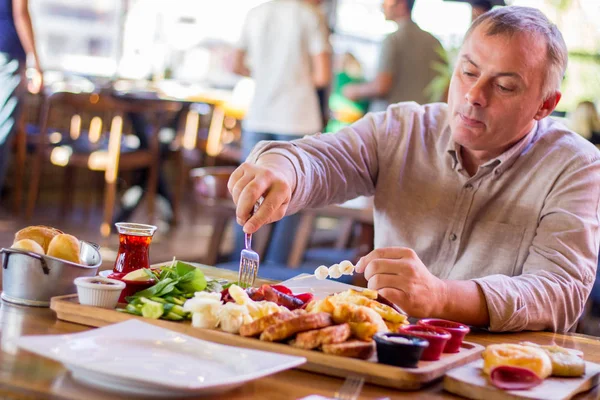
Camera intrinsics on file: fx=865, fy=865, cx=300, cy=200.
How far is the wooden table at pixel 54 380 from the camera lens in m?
1.02

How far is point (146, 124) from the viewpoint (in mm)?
6602

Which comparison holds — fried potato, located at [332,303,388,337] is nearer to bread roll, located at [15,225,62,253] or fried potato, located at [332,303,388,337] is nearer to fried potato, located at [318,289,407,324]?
fried potato, located at [318,289,407,324]

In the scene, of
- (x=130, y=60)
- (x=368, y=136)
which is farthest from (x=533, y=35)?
(x=130, y=60)

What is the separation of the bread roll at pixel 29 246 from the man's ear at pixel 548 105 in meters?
1.13

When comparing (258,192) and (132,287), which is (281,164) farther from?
(132,287)

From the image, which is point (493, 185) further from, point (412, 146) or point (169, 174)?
point (169, 174)

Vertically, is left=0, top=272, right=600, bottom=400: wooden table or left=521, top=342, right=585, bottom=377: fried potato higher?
left=521, top=342, right=585, bottom=377: fried potato

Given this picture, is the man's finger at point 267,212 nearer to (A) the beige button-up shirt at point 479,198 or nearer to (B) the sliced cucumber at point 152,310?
(A) the beige button-up shirt at point 479,198

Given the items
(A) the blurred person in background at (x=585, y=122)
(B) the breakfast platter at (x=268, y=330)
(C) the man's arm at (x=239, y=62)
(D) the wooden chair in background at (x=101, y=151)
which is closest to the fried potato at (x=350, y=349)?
(B) the breakfast platter at (x=268, y=330)

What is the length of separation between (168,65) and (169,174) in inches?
45.3

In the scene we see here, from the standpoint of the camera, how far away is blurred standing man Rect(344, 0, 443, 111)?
15.7 ft

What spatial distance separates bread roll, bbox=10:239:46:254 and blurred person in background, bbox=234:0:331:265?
3.30 metres

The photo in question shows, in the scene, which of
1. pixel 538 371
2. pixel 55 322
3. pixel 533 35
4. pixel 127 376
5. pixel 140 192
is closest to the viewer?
pixel 127 376

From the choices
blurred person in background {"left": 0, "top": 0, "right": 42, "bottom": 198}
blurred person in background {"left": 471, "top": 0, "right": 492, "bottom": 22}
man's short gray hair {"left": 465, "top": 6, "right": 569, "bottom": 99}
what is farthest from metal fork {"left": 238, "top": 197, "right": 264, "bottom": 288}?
blurred person in background {"left": 0, "top": 0, "right": 42, "bottom": 198}
